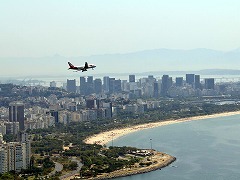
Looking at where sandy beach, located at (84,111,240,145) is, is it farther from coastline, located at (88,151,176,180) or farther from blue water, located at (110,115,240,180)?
coastline, located at (88,151,176,180)

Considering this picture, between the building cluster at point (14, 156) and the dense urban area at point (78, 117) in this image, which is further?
the dense urban area at point (78, 117)

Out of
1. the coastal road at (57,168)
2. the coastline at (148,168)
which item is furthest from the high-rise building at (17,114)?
the coastline at (148,168)

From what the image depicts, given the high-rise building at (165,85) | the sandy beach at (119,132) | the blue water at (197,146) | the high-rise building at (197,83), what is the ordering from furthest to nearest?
the high-rise building at (197,83) → the high-rise building at (165,85) → the sandy beach at (119,132) → the blue water at (197,146)

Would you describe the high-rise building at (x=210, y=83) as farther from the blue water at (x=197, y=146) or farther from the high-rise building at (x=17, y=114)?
the high-rise building at (x=17, y=114)

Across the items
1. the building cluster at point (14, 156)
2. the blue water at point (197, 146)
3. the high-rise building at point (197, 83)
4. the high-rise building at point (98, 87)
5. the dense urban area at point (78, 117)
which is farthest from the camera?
the high-rise building at point (197, 83)

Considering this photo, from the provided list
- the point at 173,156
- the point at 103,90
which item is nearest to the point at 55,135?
the point at 173,156

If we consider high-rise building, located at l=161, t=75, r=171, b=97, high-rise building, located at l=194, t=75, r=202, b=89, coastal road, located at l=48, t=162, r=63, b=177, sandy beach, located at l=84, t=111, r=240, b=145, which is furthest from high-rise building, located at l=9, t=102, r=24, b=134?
high-rise building, located at l=194, t=75, r=202, b=89
